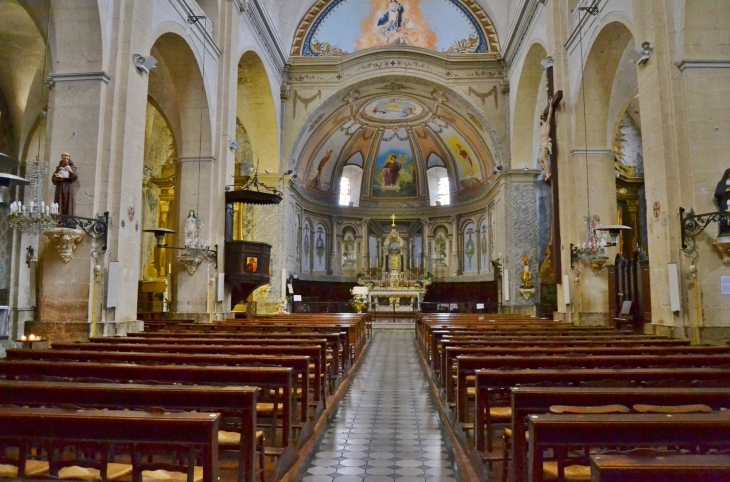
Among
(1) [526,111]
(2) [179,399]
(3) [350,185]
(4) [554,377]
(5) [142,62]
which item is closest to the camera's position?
(2) [179,399]

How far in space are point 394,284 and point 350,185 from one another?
660 centimetres

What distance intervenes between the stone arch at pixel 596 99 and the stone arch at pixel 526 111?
516 cm

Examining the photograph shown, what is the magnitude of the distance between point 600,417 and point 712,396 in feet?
3.72

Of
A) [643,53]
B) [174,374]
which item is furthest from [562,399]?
[643,53]

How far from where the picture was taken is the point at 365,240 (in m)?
27.3

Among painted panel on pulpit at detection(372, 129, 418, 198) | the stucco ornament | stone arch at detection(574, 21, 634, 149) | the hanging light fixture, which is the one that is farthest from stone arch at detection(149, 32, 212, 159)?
painted panel on pulpit at detection(372, 129, 418, 198)

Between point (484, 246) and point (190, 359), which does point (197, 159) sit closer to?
point (190, 359)

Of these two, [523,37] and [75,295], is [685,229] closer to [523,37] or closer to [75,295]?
[75,295]

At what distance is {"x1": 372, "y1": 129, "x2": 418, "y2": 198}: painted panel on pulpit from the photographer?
2717 centimetres

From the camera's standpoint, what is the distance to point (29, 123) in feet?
45.5

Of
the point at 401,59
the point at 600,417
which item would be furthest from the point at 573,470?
the point at 401,59

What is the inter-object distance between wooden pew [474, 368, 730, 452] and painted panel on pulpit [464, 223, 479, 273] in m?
20.9

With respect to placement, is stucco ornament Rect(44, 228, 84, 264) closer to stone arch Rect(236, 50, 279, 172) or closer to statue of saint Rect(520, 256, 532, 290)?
stone arch Rect(236, 50, 279, 172)

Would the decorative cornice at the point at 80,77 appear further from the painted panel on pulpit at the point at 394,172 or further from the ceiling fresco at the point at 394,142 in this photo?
the painted panel on pulpit at the point at 394,172
